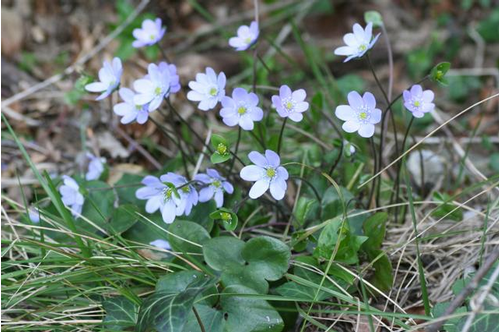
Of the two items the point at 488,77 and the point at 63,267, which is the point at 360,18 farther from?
the point at 63,267

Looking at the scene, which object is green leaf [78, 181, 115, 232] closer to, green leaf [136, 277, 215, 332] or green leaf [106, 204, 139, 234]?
green leaf [106, 204, 139, 234]

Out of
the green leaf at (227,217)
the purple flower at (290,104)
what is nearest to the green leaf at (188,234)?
the green leaf at (227,217)

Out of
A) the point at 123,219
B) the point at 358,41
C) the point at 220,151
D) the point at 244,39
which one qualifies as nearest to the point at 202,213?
the point at 123,219

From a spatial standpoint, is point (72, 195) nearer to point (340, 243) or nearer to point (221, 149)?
point (221, 149)

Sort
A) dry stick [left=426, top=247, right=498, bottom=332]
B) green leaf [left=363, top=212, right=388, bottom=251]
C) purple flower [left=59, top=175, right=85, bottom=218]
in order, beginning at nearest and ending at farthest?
dry stick [left=426, top=247, right=498, bottom=332]
green leaf [left=363, top=212, right=388, bottom=251]
purple flower [left=59, top=175, right=85, bottom=218]

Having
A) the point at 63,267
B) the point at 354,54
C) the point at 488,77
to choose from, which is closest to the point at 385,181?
the point at 354,54

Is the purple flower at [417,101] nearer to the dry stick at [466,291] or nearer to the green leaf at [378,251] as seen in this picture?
the green leaf at [378,251]

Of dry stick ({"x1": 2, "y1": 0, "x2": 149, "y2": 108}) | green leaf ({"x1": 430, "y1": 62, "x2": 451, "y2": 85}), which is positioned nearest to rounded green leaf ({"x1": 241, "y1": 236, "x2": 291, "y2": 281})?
green leaf ({"x1": 430, "y1": 62, "x2": 451, "y2": 85})
